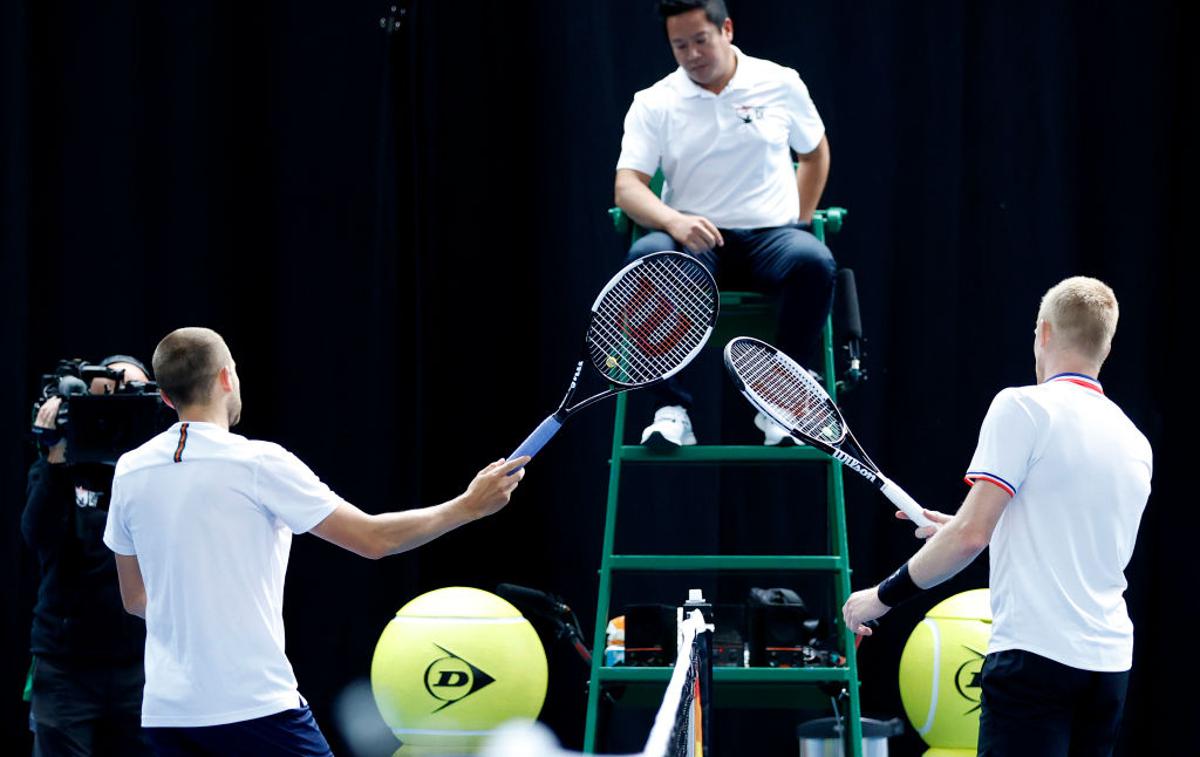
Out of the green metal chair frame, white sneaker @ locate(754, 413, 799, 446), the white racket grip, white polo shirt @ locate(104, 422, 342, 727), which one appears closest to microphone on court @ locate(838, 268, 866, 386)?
the green metal chair frame

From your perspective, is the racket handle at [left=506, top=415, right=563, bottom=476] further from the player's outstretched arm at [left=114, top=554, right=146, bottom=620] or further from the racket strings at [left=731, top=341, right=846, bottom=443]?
the player's outstretched arm at [left=114, top=554, right=146, bottom=620]

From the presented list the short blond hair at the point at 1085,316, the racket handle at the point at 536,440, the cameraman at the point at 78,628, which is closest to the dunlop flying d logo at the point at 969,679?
the short blond hair at the point at 1085,316

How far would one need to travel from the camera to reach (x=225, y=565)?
3096mm

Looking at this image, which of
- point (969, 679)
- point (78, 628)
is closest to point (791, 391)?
point (969, 679)

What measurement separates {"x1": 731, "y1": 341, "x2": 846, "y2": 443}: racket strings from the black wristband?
2.16 feet

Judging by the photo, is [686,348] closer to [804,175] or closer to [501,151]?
[804,175]

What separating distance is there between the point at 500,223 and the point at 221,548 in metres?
2.83

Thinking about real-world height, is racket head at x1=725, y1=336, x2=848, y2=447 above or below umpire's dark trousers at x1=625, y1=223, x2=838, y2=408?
below

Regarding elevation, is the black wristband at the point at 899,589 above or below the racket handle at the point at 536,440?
below

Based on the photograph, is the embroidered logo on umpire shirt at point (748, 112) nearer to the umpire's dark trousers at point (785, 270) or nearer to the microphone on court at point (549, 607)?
the umpire's dark trousers at point (785, 270)

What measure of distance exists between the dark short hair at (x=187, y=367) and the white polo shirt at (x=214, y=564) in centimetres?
9

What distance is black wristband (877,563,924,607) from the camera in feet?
10.7

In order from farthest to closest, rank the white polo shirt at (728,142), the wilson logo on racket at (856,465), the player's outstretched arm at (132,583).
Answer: the white polo shirt at (728,142) → the wilson logo on racket at (856,465) → the player's outstretched arm at (132,583)

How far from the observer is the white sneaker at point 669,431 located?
173 inches
